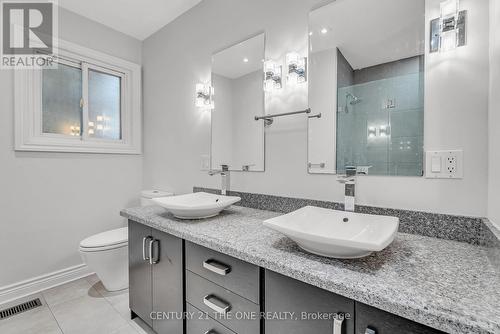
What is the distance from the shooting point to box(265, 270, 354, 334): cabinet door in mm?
687

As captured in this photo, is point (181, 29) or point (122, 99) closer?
point (181, 29)

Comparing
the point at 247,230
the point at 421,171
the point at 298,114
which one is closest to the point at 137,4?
the point at 298,114

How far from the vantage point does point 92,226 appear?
2.41 meters

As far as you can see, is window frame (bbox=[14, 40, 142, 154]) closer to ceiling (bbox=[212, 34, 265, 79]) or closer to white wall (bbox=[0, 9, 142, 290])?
→ white wall (bbox=[0, 9, 142, 290])

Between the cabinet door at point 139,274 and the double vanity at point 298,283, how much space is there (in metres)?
0.01

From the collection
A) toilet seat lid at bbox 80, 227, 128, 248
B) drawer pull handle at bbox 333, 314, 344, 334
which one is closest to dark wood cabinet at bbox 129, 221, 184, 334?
toilet seat lid at bbox 80, 227, 128, 248

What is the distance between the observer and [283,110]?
158cm

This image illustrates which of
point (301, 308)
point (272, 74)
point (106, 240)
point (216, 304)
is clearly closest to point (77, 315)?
point (106, 240)

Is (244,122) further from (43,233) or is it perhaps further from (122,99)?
(43,233)

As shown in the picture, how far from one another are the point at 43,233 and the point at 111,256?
0.79 meters

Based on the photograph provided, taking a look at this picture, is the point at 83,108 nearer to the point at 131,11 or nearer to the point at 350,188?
the point at 131,11

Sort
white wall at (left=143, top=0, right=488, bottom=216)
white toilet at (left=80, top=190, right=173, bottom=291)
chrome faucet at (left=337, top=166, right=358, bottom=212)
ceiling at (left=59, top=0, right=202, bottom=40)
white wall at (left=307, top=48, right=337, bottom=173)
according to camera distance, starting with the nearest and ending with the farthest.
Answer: white wall at (left=143, top=0, right=488, bottom=216)
chrome faucet at (left=337, top=166, right=358, bottom=212)
white wall at (left=307, top=48, right=337, bottom=173)
white toilet at (left=80, top=190, right=173, bottom=291)
ceiling at (left=59, top=0, right=202, bottom=40)

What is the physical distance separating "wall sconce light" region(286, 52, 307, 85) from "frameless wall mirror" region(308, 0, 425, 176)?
5 cm

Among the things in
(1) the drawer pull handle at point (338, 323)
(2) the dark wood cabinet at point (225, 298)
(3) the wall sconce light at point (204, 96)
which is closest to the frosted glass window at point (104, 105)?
(3) the wall sconce light at point (204, 96)
